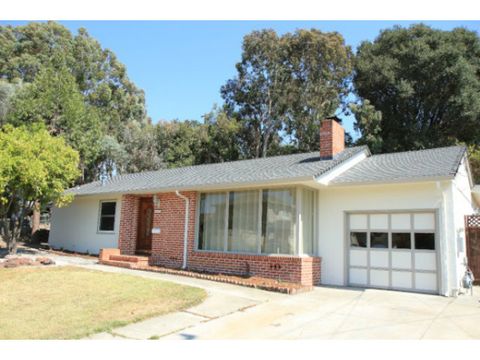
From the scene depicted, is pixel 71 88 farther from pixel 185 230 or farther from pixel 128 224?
pixel 185 230

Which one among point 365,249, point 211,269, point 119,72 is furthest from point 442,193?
point 119,72

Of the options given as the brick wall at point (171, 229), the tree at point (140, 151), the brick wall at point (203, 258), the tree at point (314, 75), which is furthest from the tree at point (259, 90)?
the brick wall at point (203, 258)

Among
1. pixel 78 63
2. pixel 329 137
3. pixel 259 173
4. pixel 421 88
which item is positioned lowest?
pixel 259 173

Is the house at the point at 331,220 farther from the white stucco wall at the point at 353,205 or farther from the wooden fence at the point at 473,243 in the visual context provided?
the wooden fence at the point at 473,243

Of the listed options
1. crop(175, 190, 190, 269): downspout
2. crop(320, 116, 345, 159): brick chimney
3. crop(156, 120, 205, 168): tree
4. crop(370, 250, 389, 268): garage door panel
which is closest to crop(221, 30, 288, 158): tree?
crop(156, 120, 205, 168): tree

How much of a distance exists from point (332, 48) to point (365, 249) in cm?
2264

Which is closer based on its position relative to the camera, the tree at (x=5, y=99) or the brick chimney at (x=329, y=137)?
the brick chimney at (x=329, y=137)

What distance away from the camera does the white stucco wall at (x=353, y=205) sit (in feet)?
33.2

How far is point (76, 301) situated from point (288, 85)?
26.3 metres

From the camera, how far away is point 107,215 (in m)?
16.8

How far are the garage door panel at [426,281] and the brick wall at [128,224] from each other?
32.4ft

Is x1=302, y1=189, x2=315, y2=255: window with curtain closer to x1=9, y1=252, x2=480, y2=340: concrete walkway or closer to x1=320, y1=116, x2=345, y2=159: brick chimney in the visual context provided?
x1=9, y1=252, x2=480, y2=340: concrete walkway

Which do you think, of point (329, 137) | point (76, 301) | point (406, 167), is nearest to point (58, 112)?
point (329, 137)

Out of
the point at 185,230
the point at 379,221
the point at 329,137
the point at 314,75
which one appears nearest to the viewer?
the point at 379,221
